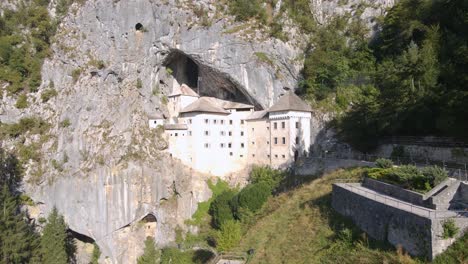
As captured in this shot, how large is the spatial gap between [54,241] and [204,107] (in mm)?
19497

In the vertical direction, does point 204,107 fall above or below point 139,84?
below

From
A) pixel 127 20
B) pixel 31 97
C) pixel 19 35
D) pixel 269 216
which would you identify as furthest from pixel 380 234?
pixel 19 35

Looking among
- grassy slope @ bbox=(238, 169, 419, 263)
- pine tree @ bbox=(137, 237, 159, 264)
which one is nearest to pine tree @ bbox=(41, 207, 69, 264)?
pine tree @ bbox=(137, 237, 159, 264)

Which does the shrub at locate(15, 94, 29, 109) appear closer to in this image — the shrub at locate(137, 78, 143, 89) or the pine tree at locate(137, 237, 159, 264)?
the shrub at locate(137, 78, 143, 89)

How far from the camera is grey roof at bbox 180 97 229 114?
37625mm

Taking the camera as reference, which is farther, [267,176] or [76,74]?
[76,74]

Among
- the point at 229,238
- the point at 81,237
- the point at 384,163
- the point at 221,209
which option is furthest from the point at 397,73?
the point at 81,237

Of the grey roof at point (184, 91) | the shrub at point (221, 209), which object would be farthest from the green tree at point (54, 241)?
the grey roof at point (184, 91)

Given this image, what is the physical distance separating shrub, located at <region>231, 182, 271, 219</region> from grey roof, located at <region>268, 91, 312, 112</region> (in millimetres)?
8096

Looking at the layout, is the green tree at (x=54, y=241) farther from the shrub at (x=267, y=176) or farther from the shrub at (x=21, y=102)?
the shrub at (x=267, y=176)

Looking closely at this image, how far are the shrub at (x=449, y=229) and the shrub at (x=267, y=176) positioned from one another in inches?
868

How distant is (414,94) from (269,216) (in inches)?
534

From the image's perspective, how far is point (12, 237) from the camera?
29.4m

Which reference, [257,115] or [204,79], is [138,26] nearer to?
[204,79]
